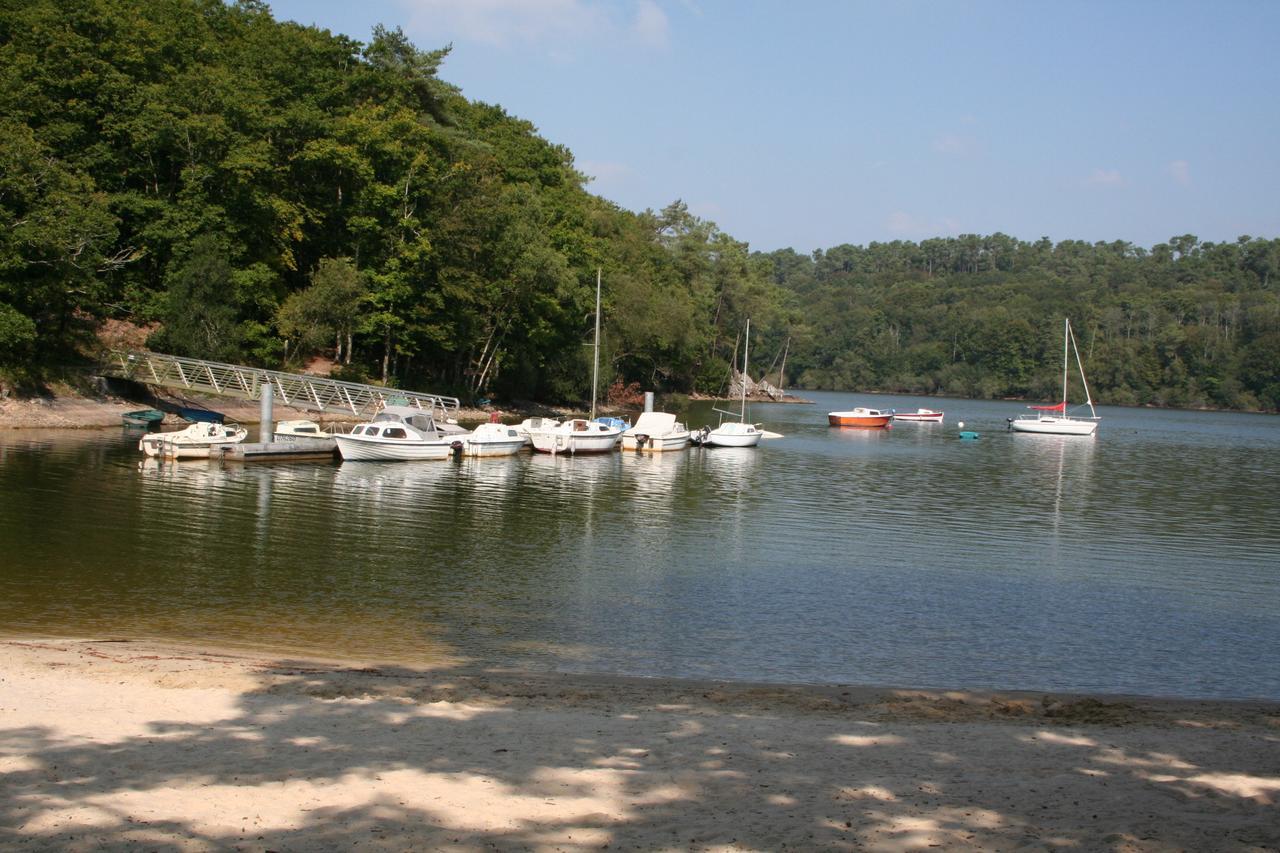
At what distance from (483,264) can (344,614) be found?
56.2m

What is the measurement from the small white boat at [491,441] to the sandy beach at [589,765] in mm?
34636

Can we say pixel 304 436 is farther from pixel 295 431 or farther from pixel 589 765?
pixel 589 765

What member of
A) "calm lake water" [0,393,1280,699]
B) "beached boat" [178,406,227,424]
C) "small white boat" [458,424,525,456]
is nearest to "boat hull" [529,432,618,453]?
"small white boat" [458,424,525,456]

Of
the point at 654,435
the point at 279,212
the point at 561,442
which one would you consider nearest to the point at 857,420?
the point at 654,435

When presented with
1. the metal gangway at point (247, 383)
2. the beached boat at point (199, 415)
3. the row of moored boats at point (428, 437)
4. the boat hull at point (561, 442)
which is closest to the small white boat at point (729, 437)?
the row of moored boats at point (428, 437)

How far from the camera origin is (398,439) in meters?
45.7

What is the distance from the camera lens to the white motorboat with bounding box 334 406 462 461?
44.8 metres

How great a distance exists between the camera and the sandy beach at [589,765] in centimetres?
841

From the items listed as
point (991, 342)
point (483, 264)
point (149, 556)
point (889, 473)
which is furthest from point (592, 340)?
point (991, 342)

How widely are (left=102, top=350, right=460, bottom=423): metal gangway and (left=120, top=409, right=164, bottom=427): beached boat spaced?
315 cm

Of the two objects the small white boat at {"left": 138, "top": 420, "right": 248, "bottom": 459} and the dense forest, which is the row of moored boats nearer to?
the small white boat at {"left": 138, "top": 420, "right": 248, "bottom": 459}

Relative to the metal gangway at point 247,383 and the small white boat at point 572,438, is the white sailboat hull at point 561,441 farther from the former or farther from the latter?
the metal gangway at point 247,383

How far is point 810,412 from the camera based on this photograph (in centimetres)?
12388

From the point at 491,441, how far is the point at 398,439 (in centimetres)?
535
